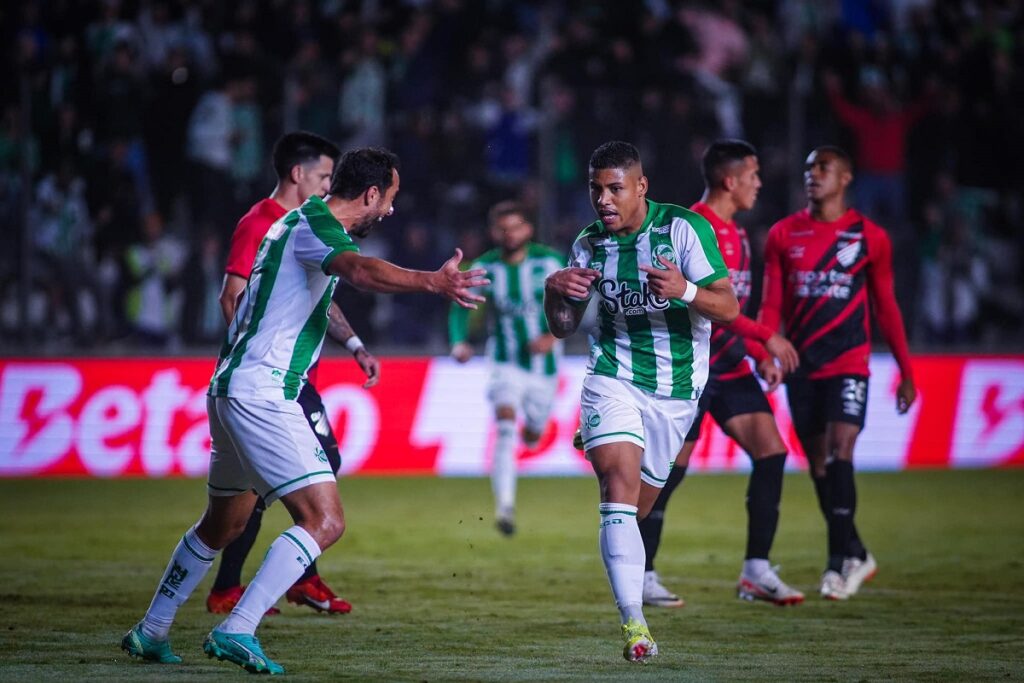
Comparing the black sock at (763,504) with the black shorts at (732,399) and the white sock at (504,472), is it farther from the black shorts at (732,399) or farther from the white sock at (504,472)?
the white sock at (504,472)

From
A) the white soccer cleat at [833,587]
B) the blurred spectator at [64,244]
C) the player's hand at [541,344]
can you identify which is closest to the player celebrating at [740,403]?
the white soccer cleat at [833,587]

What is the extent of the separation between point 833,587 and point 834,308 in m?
1.62

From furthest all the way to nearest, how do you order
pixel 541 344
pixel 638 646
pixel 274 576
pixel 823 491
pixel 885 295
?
pixel 541 344 < pixel 823 491 < pixel 885 295 < pixel 638 646 < pixel 274 576

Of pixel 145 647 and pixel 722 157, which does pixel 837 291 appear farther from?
pixel 145 647

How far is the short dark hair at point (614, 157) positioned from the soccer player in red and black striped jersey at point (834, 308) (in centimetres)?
237

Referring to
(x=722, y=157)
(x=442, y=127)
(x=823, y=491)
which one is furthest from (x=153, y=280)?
(x=823, y=491)

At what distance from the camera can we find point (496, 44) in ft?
54.0

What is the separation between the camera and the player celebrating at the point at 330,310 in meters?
7.91

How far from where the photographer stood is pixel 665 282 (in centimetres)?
635

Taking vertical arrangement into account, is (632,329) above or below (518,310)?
above

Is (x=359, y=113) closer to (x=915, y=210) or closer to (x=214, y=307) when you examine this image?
(x=214, y=307)

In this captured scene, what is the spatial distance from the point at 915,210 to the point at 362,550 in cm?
855

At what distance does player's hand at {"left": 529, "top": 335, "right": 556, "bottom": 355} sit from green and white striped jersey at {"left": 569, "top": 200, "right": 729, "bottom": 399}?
15.2 ft

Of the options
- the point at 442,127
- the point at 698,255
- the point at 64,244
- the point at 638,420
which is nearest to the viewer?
the point at 698,255
